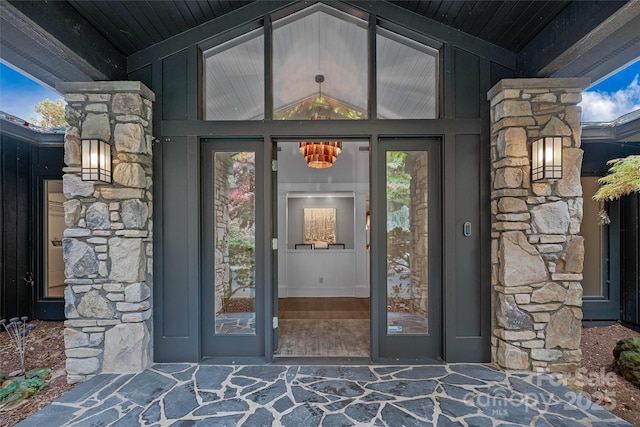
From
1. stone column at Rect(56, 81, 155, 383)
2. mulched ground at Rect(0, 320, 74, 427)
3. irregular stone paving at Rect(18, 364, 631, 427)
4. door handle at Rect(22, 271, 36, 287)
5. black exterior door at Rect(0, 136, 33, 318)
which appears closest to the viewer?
irregular stone paving at Rect(18, 364, 631, 427)

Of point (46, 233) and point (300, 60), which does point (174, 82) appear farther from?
point (46, 233)

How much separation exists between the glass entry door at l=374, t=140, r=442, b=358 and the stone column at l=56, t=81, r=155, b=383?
2.36 metres

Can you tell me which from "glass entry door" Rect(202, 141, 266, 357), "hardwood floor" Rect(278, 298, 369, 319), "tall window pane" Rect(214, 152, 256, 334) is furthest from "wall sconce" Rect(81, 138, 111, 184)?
"hardwood floor" Rect(278, 298, 369, 319)

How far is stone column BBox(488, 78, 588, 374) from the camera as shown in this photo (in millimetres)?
2857

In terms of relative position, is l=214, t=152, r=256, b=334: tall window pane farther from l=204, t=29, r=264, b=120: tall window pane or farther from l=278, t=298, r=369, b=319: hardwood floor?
l=278, t=298, r=369, b=319: hardwood floor

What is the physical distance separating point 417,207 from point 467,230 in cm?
53

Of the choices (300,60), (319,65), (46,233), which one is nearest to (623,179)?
(319,65)

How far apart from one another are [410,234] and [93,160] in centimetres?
302

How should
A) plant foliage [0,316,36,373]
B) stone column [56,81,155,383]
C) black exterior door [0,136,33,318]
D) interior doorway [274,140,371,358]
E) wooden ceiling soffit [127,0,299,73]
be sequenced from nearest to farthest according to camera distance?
stone column [56,81,155,383] → plant foliage [0,316,36,373] → wooden ceiling soffit [127,0,299,73] → black exterior door [0,136,33,318] → interior doorway [274,140,371,358]

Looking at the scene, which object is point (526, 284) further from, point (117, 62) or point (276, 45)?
point (117, 62)

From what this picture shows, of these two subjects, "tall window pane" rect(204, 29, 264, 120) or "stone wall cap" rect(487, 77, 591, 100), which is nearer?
"stone wall cap" rect(487, 77, 591, 100)

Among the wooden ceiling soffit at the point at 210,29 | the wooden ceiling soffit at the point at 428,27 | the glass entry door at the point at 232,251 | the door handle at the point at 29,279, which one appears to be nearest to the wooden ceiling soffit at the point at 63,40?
the wooden ceiling soffit at the point at 210,29

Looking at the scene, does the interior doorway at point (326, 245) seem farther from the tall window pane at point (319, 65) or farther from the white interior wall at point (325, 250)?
the tall window pane at point (319, 65)

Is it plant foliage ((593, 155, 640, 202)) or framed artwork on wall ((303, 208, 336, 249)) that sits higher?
plant foliage ((593, 155, 640, 202))
